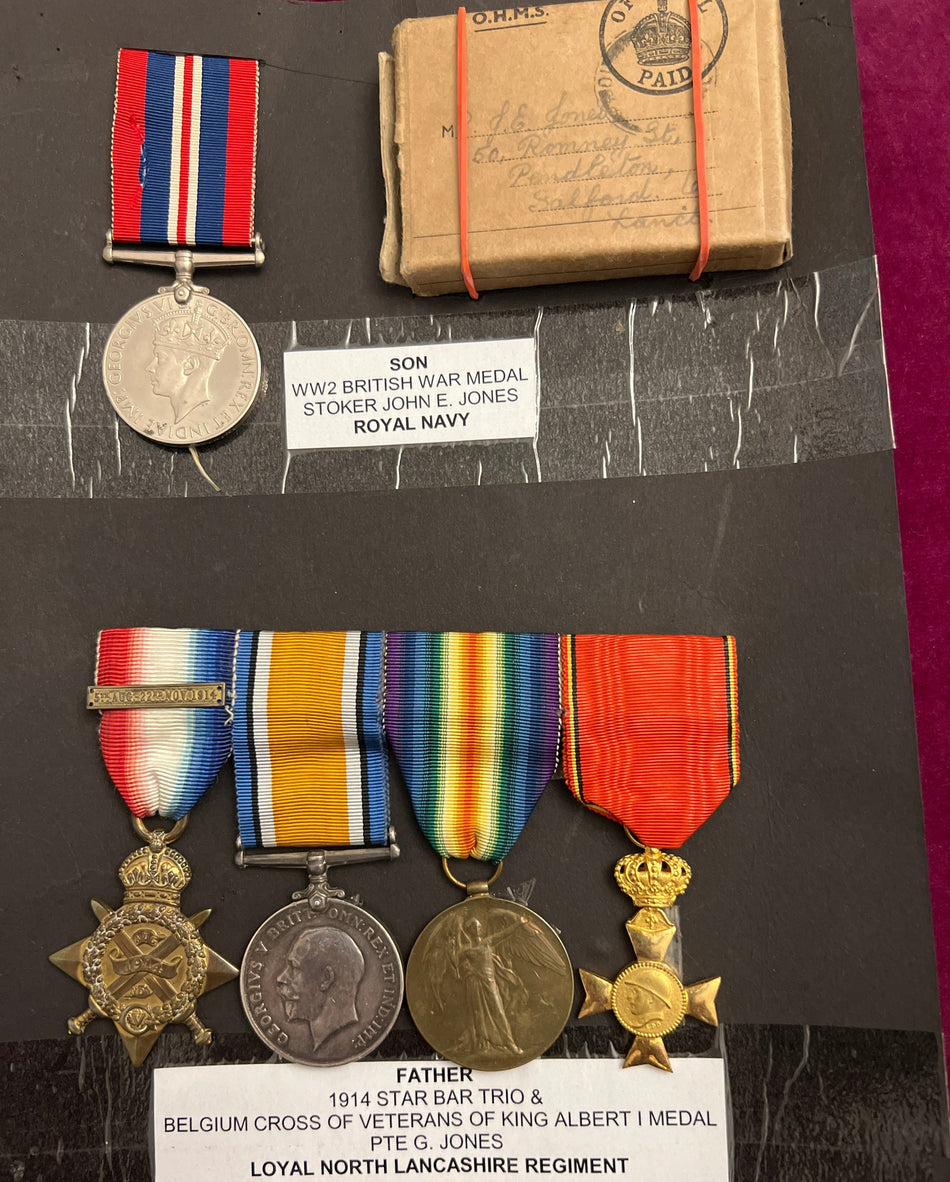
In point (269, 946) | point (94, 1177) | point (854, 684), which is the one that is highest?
point (854, 684)

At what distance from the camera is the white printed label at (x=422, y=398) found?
136 cm

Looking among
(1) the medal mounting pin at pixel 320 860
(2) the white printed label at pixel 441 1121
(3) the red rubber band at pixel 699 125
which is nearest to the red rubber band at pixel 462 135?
(3) the red rubber band at pixel 699 125

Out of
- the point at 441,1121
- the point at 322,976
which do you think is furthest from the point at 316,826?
the point at 441,1121

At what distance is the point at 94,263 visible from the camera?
55.6 inches

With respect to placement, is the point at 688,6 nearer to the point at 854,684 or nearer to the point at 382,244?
the point at 382,244

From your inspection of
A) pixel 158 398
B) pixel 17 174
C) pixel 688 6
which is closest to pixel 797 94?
pixel 688 6

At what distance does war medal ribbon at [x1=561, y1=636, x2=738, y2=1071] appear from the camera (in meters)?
1.26

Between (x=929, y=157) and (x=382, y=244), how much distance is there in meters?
0.85

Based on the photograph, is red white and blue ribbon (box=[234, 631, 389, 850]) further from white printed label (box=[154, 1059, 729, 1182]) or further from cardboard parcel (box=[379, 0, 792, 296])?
cardboard parcel (box=[379, 0, 792, 296])

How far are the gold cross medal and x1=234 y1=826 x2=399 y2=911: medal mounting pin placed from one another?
1.00 feet

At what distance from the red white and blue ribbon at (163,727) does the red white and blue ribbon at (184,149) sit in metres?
0.57

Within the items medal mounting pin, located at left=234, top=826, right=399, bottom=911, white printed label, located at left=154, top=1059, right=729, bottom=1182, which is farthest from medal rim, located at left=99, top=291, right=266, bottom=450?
white printed label, located at left=154, top=1059, right=729, bottom=1182

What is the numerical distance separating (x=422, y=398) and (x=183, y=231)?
0.42 meters

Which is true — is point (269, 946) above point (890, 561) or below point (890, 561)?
below
